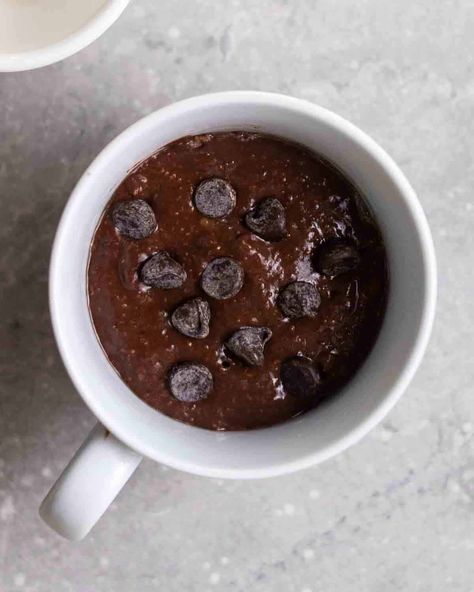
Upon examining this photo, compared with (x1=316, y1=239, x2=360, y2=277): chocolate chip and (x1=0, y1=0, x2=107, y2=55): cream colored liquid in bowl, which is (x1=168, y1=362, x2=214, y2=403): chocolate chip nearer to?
(x1=316, y1=239, x2=360, y2=277): chocolate chip

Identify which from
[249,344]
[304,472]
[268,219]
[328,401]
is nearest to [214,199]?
[268,219]

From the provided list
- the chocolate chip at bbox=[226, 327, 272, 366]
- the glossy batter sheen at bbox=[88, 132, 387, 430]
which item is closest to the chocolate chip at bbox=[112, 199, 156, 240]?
the glossy batter sheen at bbox=[88, 132, 387, 430]

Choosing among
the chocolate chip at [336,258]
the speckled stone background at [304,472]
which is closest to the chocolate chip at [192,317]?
the chocolate chip at [336,258]

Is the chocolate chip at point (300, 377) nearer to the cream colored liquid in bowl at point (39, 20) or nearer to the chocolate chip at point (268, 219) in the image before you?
the chocolate chip at point (268, 219)

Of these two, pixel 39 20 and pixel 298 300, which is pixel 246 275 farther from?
pixel 39 20

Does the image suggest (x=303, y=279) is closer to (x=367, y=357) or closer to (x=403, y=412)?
(x=367, y=357)

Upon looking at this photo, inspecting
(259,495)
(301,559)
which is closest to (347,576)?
(301,559)
